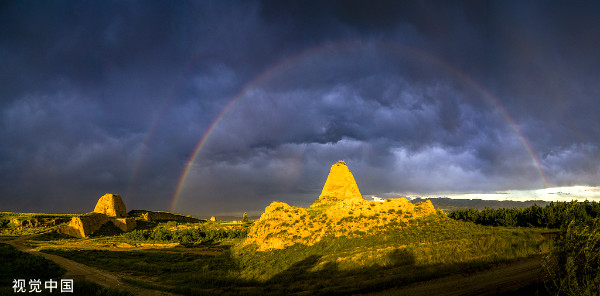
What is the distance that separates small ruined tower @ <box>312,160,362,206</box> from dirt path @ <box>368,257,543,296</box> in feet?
107

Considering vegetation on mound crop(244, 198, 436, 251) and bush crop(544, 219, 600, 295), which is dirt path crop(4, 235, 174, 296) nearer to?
vegetation on mound crop(244, 198, 436, 251)

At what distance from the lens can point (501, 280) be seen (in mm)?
13531

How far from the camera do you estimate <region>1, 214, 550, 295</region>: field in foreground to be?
16.1 m

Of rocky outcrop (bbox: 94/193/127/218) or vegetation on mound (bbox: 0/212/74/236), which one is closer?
vegetation on mound (bbox: 0/212/74/236)

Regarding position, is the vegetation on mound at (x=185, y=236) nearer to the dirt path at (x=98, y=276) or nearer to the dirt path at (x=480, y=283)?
the dirt path at (x=98, y=276)

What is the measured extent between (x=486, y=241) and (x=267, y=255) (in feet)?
59.6

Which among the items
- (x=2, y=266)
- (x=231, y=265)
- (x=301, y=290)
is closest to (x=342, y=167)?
(x=231, y=265)

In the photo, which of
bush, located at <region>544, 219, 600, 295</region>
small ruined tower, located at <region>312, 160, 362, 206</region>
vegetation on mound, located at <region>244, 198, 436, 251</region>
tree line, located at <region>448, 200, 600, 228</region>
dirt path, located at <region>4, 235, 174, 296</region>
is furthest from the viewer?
small ruined tower, located at <region>312, 160, 362, 206</region>

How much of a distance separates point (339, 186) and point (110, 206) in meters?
52.5

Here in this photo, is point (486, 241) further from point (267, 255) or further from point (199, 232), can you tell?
point (199, 232)

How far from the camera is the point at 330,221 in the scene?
97.8ft

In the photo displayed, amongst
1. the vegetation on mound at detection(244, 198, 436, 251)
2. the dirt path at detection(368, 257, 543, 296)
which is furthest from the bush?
the vegetation on mound at detection(244, 198, 436, 251)

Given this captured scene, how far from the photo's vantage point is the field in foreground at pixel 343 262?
52.7 feet

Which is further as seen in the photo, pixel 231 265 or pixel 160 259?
pixel 160 259
